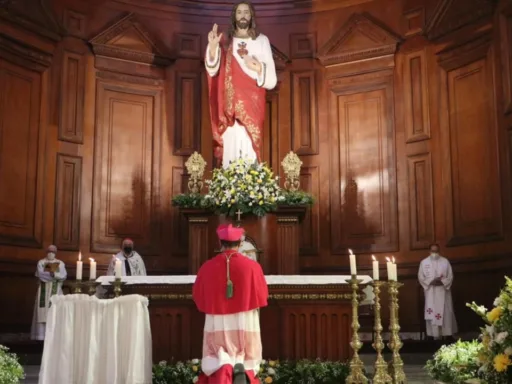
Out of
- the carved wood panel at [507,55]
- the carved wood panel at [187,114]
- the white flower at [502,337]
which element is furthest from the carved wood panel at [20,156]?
the white flower at [502,337]

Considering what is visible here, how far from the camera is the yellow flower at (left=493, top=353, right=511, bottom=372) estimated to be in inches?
196

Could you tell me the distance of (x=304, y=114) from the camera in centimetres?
1420

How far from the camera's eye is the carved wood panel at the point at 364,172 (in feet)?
43.6

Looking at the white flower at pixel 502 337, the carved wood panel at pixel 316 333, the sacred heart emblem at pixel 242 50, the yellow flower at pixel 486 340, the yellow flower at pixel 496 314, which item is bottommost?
the carved wood panel at pixel 316 333

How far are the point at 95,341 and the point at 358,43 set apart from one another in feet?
28.1

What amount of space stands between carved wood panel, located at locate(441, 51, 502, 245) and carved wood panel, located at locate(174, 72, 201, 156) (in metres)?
4.54

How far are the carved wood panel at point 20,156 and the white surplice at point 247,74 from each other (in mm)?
3155

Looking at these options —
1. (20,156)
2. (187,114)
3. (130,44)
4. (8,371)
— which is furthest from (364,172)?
(8,371)

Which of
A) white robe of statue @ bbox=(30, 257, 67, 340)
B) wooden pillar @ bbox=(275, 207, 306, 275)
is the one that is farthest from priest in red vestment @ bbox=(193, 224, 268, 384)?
white robe of statue @ bbox=(30, 257, 67, 340)

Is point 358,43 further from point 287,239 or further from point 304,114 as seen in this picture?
point 287,239

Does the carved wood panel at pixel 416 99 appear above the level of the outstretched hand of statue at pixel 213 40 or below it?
below

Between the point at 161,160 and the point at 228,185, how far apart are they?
3.24 m

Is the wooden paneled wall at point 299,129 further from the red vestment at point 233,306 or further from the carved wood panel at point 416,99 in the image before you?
the red vestment at point 233,306

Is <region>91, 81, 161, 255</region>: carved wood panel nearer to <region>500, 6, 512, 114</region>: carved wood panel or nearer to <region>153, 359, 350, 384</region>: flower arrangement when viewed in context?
<region>153, 359, 350, 384</region>: flower arrangement
